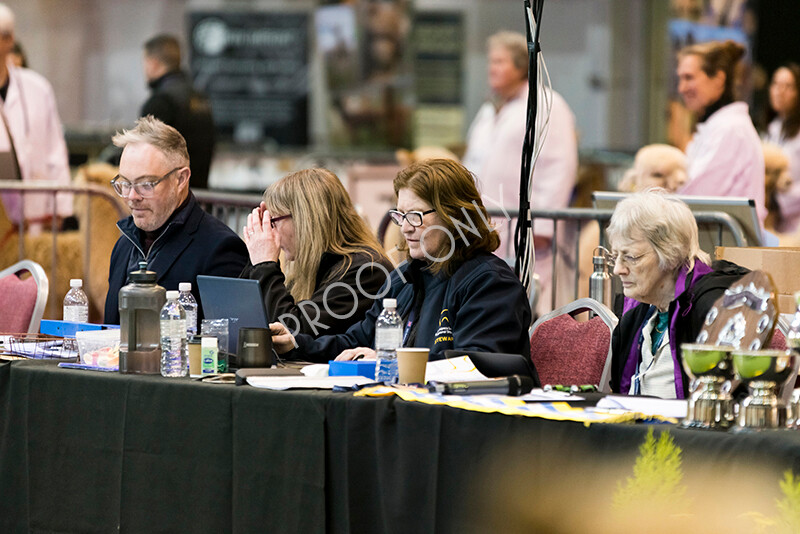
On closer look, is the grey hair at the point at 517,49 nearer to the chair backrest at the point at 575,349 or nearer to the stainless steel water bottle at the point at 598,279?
the stainless steel water bottle at the point at 598,279

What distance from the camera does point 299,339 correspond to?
3.98 m

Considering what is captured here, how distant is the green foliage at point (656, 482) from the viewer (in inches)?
98.9

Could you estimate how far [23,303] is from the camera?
181 inches

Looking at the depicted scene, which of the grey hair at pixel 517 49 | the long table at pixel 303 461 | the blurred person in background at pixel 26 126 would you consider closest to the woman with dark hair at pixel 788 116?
the grey hair at pixel 517 49

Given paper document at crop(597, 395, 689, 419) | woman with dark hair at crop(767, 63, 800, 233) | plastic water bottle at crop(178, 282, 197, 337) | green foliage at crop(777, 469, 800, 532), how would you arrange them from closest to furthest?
green foliage at crop(777, 469, 800, 532), paper document at crop(597, 395, 689, 419), plastic water bottle at crop(178, 282, 197, 337), woman with dark hair at crop(767, 63, 800, 233)

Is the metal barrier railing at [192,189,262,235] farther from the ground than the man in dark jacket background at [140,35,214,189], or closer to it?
closer to it

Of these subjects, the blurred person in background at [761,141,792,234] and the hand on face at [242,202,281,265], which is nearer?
the hand on face at [242,202,281,265]

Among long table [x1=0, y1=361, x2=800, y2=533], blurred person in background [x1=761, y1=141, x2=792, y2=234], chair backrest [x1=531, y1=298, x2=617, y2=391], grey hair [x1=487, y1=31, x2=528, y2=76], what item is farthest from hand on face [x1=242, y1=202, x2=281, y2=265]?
blurred person in background [x1=761, y1=141, x2=792, y2=234]

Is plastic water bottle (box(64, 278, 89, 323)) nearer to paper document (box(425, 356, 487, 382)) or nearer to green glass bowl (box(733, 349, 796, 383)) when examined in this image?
paper document (box(425, 356, 487, 382))

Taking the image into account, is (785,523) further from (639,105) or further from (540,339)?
(639,105)

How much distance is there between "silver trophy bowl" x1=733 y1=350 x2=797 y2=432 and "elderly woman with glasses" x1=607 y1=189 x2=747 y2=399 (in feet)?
2.44

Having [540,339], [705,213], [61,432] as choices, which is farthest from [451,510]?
[705,213]

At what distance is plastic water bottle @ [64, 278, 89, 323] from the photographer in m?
4.39

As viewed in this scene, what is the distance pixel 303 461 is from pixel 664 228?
1.19 m
